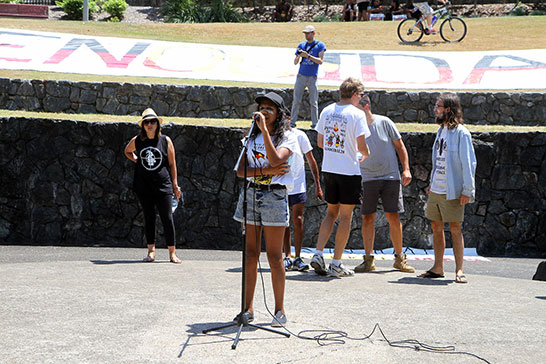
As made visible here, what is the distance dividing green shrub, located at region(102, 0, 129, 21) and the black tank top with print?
24108mm

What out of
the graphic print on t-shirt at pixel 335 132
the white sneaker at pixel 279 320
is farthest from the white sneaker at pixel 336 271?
the white sneaker at pixel 279 320

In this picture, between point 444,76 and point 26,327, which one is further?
point 444,76

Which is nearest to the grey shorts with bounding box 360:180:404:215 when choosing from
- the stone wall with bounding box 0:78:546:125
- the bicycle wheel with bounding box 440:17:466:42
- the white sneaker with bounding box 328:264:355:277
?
the white sneaker with bounding box 328:264:355:277

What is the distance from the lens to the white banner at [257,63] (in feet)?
59.5

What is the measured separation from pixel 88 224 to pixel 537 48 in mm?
14191

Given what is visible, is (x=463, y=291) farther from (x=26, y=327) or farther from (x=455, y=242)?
(x=26, y=327)

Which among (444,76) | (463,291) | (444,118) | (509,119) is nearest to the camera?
(463,291)

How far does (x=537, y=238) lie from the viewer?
1194cm

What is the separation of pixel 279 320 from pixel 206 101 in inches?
431

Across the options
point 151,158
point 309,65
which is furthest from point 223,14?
point 151,158

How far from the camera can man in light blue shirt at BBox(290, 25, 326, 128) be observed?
47.2 ft

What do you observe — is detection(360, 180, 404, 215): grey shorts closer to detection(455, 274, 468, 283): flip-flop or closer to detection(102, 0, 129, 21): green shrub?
detection(455, 274, 468, 283): flip-flop

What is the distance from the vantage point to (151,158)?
9.55 metres

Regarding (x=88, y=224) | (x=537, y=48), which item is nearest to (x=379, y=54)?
(x=537, y=48)
